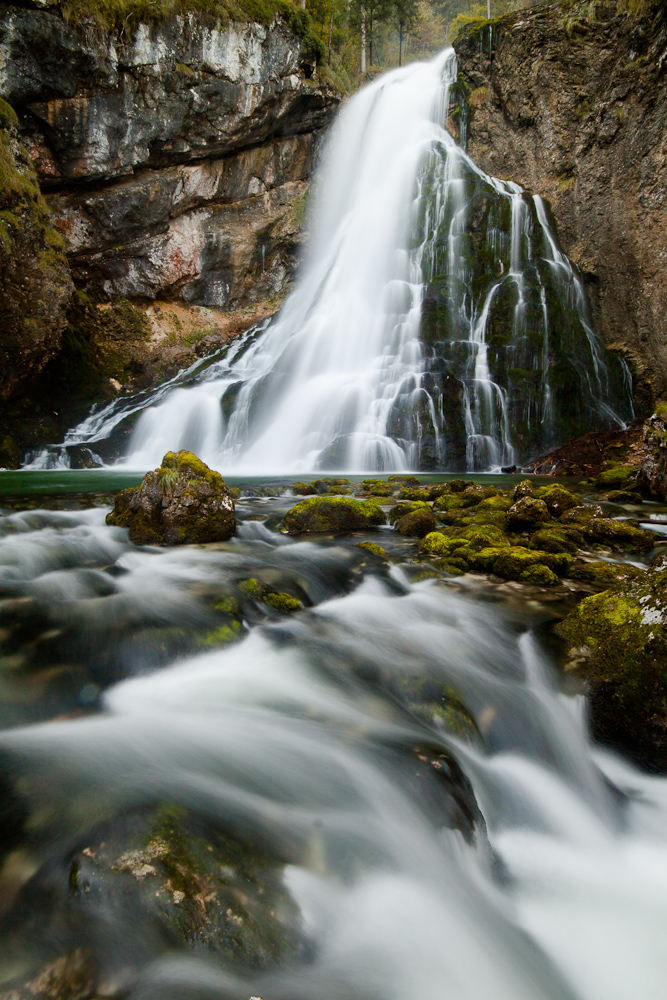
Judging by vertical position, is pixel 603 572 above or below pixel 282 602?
above

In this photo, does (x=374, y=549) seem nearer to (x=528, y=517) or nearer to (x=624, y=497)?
(x=528, y=517)

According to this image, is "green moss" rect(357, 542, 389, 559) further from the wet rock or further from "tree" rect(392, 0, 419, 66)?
"tree" rect(392, 0, 419, 66)

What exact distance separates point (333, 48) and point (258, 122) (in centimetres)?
1542

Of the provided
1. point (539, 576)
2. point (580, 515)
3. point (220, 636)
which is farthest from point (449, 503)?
point (220, 636)

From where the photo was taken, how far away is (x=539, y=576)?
454 cm

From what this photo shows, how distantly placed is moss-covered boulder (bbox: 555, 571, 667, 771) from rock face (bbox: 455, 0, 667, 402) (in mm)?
13555

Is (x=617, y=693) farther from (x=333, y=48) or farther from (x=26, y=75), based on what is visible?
(x=333, y=48)

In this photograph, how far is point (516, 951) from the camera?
1781 mm

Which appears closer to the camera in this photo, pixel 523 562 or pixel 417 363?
pixel 523 562

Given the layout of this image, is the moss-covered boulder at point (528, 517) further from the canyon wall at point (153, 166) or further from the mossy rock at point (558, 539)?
the canyon wall at point (153, 166)

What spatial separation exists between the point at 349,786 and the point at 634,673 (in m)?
1.57

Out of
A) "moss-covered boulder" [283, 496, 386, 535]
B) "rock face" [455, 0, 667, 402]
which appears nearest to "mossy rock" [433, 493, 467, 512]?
"moss-covered boulder" [283, 496, 386, 535]

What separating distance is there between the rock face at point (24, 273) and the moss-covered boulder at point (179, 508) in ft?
30.1

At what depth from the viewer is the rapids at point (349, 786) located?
5.23ft
